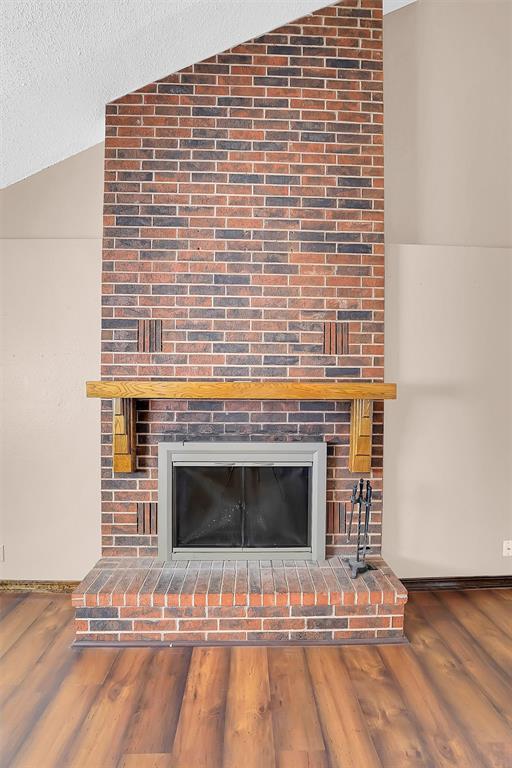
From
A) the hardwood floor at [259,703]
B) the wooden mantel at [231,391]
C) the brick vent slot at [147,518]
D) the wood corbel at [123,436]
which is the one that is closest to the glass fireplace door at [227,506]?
the brick vent slot at [147,518]

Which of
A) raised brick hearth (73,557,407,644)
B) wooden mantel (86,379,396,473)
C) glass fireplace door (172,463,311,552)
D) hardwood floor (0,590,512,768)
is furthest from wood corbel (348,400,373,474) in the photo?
hardwood floor (0,590,512,768)

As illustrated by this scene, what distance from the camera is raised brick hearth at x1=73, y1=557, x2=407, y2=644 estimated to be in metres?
2.50

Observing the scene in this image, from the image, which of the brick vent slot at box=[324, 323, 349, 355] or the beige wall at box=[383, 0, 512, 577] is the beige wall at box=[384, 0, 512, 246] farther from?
the brick vent slot at box=[324, 323, 349, 355]

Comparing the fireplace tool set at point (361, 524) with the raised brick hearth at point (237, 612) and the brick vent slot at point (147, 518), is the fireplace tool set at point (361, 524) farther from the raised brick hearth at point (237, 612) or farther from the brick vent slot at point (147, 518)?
the brick vent slot at point (147, 518)

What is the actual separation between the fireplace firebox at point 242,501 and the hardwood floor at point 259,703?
550 millimetres

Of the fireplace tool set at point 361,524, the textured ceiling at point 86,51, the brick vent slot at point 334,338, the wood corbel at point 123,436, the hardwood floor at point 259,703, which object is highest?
the textured ceiling at point 86,51

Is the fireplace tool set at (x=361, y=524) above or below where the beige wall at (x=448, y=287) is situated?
below

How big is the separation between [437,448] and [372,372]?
25.2 inches

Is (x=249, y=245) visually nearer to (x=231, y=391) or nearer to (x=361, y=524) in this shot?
(x=231, y=391)

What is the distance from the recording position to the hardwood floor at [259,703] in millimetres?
1795

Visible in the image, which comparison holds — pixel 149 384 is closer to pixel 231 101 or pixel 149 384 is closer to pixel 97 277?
pixel 97 277

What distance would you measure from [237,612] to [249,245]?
1855 millimetres

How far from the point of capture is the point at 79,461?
3119mm

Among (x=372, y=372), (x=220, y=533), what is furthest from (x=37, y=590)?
(x=372, y=372)
